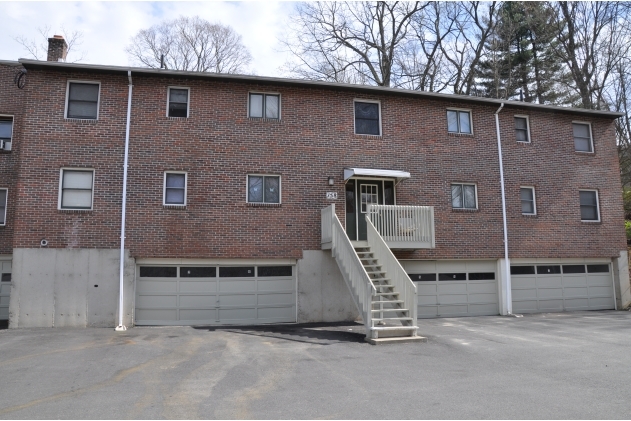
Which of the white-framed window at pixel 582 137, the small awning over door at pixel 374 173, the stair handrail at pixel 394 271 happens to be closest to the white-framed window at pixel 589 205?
the white-framed window at pixel 582 137

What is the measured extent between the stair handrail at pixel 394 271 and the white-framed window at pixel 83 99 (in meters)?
8.55

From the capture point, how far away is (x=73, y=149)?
13633 millimetres

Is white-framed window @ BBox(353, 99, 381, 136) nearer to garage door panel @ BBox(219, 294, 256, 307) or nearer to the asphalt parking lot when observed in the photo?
garage door panel @ BBox(219, 294, 256, 307)

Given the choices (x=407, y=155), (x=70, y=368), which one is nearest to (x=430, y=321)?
(x=407, y=155)

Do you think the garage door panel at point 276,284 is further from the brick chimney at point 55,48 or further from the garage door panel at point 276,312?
the brick chimney at point 55,48

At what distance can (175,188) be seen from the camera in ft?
46.1

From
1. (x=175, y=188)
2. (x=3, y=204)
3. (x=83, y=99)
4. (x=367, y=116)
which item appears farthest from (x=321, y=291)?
(x=3, y=204)

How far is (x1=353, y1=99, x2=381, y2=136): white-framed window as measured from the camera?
617 inches

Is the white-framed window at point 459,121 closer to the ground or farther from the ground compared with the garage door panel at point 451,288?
farther from the ground

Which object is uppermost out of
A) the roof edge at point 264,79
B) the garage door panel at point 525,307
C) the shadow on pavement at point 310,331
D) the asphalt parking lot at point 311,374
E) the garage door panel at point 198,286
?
the roof edge at point 264,79

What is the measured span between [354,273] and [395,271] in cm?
100

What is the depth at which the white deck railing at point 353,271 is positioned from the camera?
35.4 feet

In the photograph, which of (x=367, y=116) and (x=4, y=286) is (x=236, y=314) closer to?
(x=4, y=286)

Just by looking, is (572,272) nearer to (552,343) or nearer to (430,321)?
(430,321)
